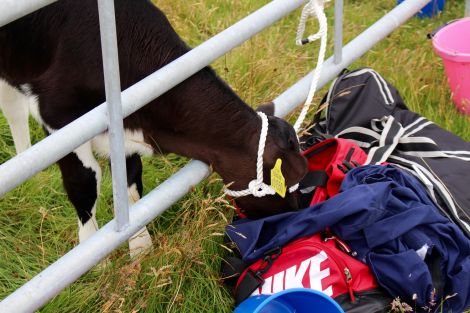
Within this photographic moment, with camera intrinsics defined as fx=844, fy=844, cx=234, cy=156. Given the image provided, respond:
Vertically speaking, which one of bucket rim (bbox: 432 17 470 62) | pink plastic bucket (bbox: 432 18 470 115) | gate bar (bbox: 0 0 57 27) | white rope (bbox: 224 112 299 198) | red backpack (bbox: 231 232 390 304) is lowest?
pink plastic bucket (bbox: 432 18 470 115)

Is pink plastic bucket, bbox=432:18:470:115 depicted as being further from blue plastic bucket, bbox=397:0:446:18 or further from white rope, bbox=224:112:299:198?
white rope, bbox=224:112:299:198

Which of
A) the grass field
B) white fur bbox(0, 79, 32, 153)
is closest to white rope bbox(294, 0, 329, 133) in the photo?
the grass field

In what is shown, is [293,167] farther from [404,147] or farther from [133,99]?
[133,99]

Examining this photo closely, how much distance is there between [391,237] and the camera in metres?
→ 3.07

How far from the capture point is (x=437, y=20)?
5.91 metres

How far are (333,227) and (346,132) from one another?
0.82 metres

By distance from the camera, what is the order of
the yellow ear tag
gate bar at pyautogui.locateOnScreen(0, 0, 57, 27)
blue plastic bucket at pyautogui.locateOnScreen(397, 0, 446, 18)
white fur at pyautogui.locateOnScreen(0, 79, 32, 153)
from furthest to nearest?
1. blue plastic bucket at pyautogui.locateOnScreen(397, 0, 446, 18)
2. white fur at pyautogui.locateOnScreen(0, 79, 32, 153)
3. the yellow ear tag
4. gate bar at pyautogui.locateOnScreen(0, 0, 57, 27)

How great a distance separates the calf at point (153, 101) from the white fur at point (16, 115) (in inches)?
23.7

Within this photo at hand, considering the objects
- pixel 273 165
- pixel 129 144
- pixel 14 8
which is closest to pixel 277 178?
pixel 273 165

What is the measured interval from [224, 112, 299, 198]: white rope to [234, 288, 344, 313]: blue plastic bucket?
1.35ft

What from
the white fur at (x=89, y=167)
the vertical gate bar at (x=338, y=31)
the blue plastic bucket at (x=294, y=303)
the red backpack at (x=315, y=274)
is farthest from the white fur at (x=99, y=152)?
the vertical gate bar at (x=338, y=31)

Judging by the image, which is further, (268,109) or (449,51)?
(449,51)

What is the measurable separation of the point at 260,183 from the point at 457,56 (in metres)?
1.67

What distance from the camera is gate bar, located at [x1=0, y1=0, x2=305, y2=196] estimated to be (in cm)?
223
